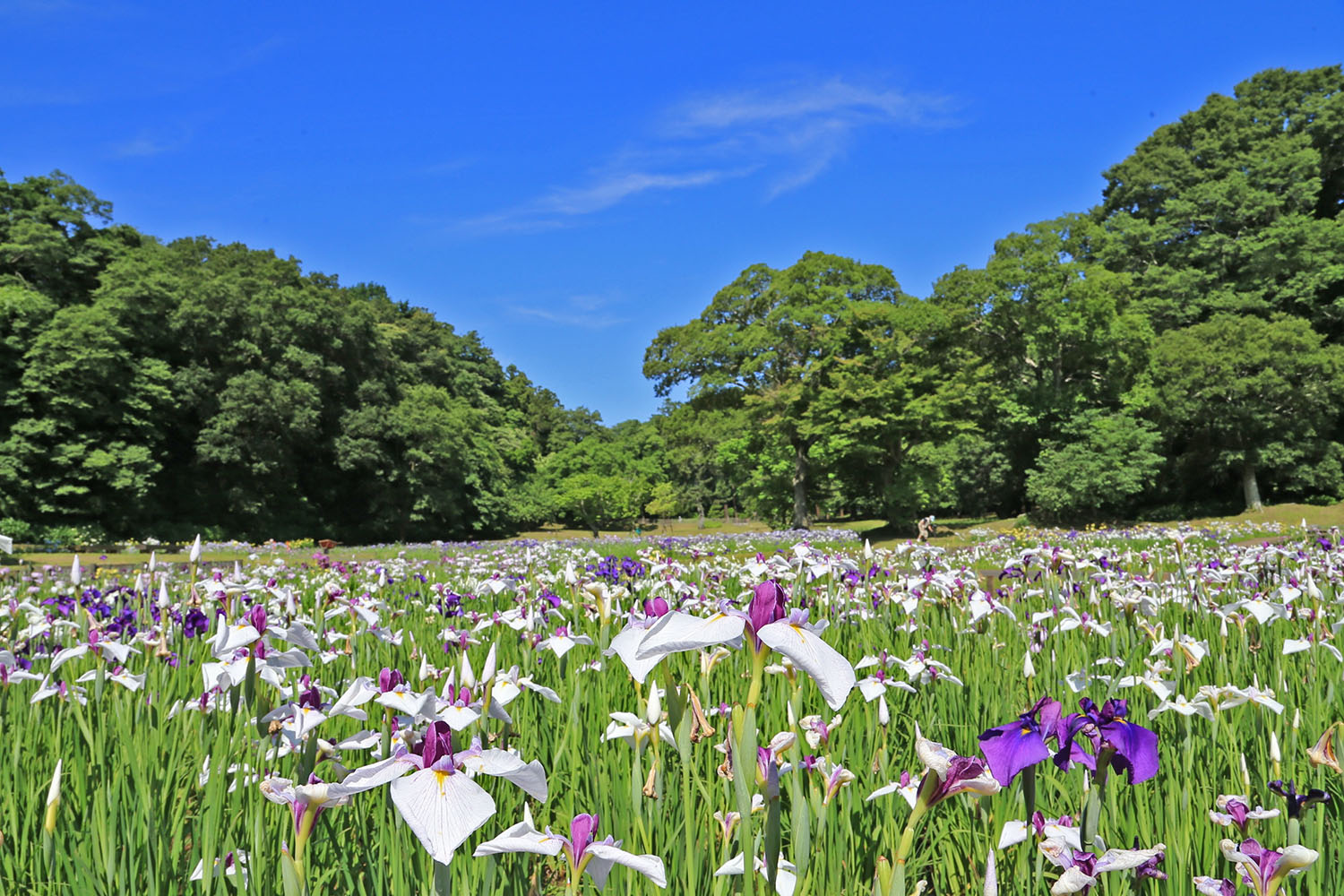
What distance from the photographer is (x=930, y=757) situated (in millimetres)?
1156

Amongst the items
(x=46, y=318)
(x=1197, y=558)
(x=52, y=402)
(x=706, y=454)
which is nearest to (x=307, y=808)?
(x=1197, y=558)

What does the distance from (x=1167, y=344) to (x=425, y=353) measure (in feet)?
136

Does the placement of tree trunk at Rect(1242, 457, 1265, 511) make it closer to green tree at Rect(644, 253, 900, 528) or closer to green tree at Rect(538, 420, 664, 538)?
green tree at Rect(644, 253, 900, 528)

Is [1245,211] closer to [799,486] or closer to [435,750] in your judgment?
[799,486]

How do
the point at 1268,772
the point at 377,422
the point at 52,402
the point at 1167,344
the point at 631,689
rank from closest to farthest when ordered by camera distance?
1. the point at 1268,772
2. the point at 631,689
3. the point at 52,402
4. the point at 1167,344
5. the point at 377,422

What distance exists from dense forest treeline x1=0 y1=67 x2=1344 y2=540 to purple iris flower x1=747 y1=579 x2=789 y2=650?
27469 mm

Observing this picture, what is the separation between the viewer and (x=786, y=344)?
31.0 m

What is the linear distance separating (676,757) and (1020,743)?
1.70 metres

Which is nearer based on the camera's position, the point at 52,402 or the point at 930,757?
the point at 930,757

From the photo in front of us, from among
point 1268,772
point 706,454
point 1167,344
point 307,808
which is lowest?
point 1268,772

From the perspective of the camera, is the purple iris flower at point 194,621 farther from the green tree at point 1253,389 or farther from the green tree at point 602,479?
the green tree at point 1253,389

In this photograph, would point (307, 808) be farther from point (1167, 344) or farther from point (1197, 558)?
point (1167, 344)

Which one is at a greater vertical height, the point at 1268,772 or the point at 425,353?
the point at 425,353

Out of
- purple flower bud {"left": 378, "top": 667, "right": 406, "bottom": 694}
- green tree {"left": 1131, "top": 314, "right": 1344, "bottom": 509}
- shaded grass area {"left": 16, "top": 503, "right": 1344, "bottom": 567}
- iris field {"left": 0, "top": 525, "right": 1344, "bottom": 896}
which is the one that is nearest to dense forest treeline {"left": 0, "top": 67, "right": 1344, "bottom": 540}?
green tree {"left": 1131, "top": 314, "right": 1344, "bottom": 509}
